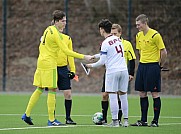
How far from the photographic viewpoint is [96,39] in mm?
30156

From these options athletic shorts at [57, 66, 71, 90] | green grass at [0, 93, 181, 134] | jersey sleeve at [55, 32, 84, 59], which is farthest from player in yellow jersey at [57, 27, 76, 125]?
jersey sleeve at [55, 32, 84, 59]

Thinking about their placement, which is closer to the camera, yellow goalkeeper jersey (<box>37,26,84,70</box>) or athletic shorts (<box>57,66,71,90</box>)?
yellow goalkeeper jersey (<box>37,26,84,70</box>)

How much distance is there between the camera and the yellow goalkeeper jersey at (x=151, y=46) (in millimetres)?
13391

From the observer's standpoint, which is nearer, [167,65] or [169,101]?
[169,101]

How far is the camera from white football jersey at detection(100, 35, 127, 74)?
41.6 ft

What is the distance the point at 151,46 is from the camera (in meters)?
13.5

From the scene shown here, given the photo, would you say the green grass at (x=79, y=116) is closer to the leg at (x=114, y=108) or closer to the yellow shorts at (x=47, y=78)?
the leg at (x=114, y=108)

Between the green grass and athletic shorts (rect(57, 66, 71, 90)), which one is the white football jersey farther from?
athletic shorts (rect(57, 66, 71, 90))

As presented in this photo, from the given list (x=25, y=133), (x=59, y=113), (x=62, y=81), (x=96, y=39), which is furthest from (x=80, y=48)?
A: (x=25, y=133)

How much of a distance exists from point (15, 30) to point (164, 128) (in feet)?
62.3

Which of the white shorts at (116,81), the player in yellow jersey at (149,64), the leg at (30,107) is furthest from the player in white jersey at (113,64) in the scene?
the leg at (30,107)

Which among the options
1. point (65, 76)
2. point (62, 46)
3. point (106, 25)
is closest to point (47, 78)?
point (62, 46)

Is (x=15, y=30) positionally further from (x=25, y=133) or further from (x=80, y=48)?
(x=25, y=133)

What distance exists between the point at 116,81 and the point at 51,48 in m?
1.46
